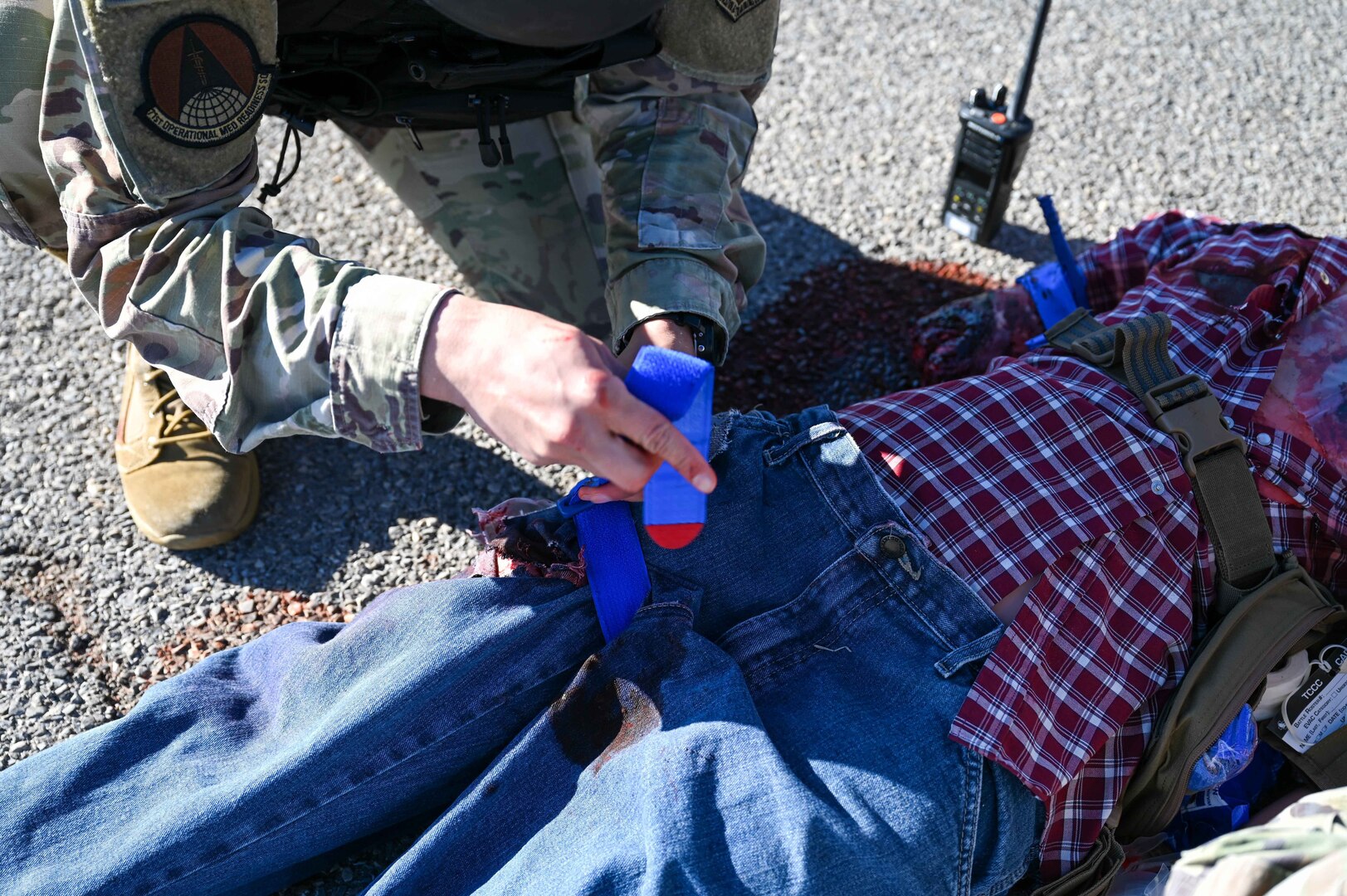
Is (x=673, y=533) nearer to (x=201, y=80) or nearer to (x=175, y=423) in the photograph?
(x=201, y=80)

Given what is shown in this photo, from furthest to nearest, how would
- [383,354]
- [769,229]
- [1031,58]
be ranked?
[769,229] → [1031,58] → [383,354]

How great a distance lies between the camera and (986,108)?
228 cm

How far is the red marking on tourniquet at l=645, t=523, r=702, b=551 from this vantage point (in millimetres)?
1281

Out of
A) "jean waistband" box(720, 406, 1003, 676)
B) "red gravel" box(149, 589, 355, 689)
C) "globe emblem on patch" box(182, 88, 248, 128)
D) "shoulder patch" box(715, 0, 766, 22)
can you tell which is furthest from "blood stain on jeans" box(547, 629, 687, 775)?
"shoulder patch" box(715, 0, 766, 22)

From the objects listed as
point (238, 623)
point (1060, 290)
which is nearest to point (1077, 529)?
point (1060, 290)

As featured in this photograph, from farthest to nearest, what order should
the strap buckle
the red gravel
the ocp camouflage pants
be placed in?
the ocp camouflage pants → the red gravel → the strap buckle

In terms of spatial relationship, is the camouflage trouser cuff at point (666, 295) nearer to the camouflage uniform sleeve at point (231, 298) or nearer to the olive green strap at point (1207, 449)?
the camouflage uniform sleeve at point (231, 298)

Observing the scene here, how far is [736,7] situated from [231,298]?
2.89 ft

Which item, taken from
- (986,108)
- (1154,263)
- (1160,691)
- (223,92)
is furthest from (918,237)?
(223,92)

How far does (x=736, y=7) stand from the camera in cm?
168

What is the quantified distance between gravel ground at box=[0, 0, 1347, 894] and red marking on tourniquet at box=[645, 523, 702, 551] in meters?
0.67

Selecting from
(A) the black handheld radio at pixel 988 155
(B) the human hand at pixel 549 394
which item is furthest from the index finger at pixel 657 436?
(A) the black handheld radio at pixel 988 155

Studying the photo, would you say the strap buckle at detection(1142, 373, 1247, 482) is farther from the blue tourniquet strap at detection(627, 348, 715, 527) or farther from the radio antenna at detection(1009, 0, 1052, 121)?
the radio antenna at detection(1009, 0, 1052, 121)

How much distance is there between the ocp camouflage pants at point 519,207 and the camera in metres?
2.01
